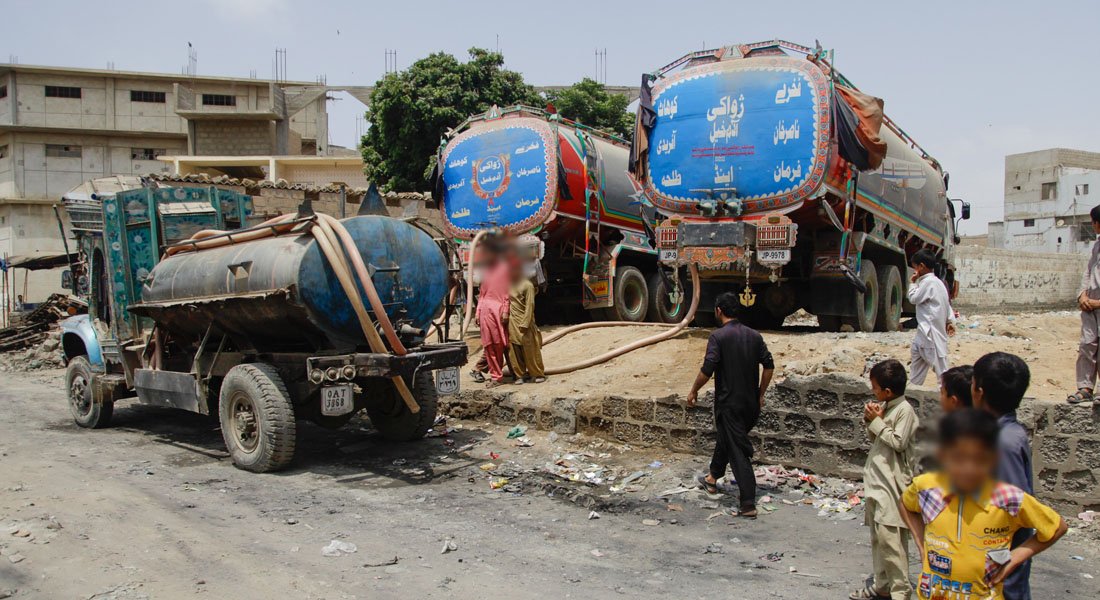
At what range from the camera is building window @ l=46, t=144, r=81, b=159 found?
32875 millimetres

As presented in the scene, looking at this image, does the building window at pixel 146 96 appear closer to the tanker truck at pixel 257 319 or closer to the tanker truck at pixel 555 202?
the tanker truck at pixel 555 202

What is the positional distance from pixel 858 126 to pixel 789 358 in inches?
120

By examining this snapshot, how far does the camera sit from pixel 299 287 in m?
5.92

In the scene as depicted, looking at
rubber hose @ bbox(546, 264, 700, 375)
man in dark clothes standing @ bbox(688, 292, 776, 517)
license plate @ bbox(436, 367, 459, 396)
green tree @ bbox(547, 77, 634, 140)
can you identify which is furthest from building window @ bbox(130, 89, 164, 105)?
man in dark clothes standing @ bbox(688, 292, 776, 517)

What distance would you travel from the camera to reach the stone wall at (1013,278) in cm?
2609

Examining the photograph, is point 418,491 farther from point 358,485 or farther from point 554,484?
point 554,484

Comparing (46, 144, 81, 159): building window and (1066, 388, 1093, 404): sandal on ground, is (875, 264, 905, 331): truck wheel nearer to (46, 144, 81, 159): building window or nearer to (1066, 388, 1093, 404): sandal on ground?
(1066, 388, 1093, 404): sandal on ground

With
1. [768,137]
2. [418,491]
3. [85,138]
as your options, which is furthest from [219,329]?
[85,138]

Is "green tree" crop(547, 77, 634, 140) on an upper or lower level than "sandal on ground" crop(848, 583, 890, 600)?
upper

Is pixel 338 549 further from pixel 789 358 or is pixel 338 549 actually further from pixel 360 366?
pixel 789 358

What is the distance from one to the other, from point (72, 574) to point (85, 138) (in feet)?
114

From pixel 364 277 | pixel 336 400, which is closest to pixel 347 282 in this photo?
pixel 364 277

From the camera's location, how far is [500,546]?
14.9ft

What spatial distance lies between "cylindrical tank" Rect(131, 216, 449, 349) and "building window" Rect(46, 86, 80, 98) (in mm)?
31441
